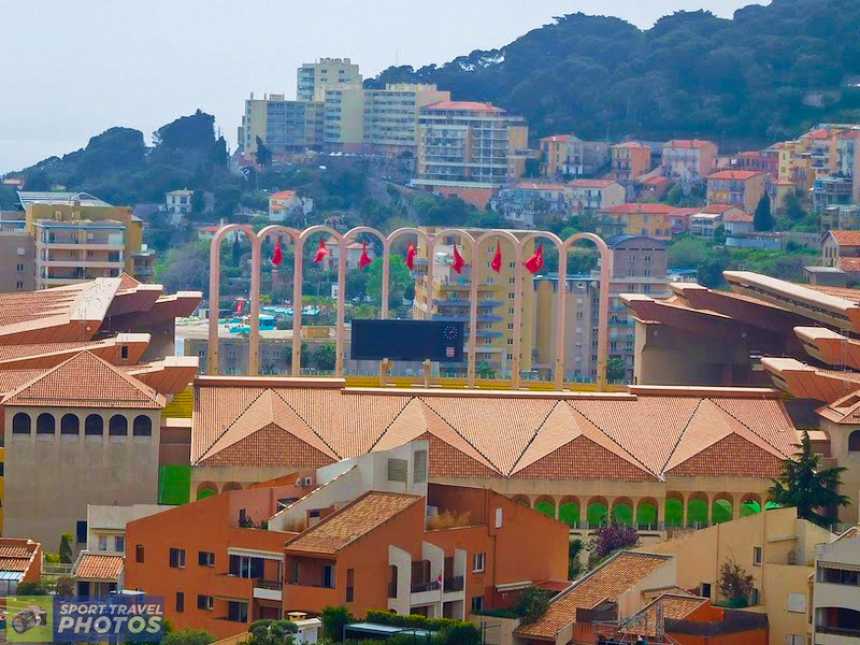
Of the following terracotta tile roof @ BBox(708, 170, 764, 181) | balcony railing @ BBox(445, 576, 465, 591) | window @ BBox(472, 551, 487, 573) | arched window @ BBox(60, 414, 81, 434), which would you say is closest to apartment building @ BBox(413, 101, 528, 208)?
terracotta tile roof @ BBox(708, 170, 764, 181)

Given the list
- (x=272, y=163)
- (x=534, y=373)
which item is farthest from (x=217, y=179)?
(x=534, y=373)

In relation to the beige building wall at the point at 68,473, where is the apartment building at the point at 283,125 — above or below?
above

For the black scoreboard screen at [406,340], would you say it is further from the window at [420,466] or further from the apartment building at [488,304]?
the apartment building at [488,304]

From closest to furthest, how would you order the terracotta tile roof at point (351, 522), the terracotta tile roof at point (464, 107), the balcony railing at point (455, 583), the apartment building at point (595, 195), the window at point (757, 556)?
the terracotta tile roof at point (351, 522)
the balcony railing at point (455, 583)
the window at point (757, 556)
the apartment building at point (595, 195)
the terracotta tile roof at point (464, 107)

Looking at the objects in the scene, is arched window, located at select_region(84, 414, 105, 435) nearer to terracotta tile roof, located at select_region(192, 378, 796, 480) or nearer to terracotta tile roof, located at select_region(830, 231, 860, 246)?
terracotta tile roof, located at select_region(192, 378, 796, 480)

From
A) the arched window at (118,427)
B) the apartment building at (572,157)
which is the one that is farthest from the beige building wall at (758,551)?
the apartment building at (572,157)
